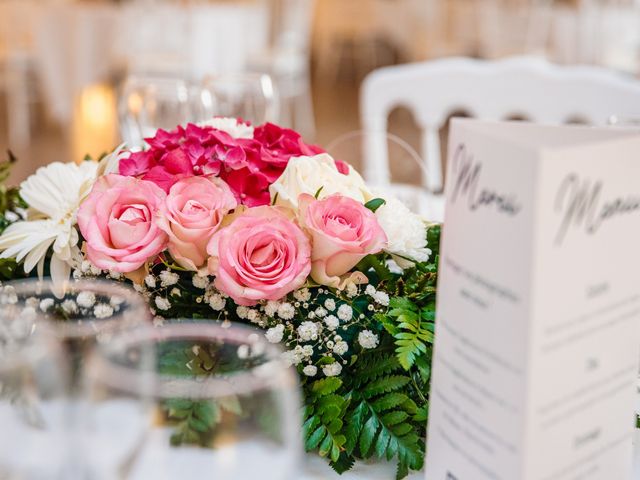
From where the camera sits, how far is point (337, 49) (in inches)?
305

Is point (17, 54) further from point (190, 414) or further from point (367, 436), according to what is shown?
point (190, 414)

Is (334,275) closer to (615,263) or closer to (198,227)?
(198,227)

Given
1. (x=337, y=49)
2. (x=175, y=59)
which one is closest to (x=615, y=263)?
(x=175, y=59)

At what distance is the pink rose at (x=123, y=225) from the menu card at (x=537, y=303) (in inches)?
10.6

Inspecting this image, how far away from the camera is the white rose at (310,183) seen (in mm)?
731

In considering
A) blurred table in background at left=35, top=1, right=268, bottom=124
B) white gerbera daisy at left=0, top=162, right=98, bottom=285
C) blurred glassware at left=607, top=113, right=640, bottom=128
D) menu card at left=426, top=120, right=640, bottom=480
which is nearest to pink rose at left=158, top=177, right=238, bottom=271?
white gerbera daisy at left=0, top=162, right=98, bottom=285

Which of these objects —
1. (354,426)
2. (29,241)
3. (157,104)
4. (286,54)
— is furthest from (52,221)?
(286,54)

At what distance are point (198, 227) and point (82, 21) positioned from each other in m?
4.50

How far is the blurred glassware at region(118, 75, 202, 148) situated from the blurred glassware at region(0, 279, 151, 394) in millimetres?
894

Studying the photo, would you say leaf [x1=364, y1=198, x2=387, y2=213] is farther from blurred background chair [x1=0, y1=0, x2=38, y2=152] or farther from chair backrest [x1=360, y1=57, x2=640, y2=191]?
blurred background chair [x1=0, y1=0, x2=38, y2=152]

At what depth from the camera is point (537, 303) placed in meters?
0.47

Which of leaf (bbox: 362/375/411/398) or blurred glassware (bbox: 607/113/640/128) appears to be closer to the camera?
leaf (bbox: 362/375/411/398)

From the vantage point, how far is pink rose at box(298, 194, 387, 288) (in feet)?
2.26

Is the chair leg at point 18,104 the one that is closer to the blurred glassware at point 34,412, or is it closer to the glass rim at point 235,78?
the glass rim at point 235,78
